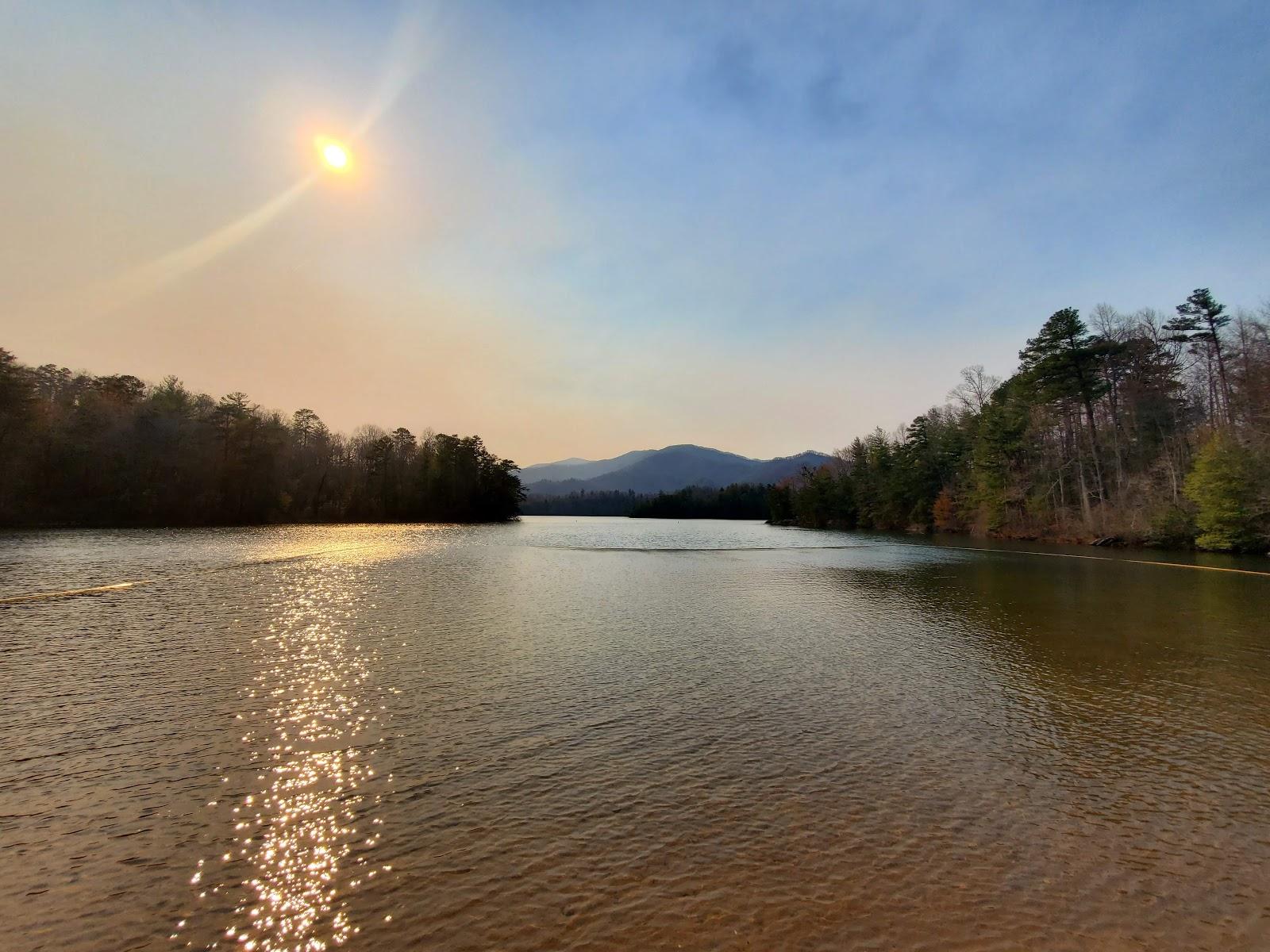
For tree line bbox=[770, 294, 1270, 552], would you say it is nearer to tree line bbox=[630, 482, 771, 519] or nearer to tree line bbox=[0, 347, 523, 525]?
tree line bbox=[0, 347, 523, 525]

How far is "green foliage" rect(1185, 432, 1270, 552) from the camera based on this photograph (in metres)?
33.4

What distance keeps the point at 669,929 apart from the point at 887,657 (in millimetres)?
9965

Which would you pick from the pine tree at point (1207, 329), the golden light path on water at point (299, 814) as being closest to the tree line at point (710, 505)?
the pine tree at point (1207, 329)

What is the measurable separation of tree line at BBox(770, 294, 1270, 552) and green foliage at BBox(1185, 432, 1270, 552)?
0.23 ft

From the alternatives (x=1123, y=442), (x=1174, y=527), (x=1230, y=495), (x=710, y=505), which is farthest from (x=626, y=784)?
(x=710, y=505)

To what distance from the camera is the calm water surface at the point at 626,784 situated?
4297mm

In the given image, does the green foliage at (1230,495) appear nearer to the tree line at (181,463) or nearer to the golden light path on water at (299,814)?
the golden light path on water at (299,814)

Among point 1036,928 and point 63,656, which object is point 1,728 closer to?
point 63,656

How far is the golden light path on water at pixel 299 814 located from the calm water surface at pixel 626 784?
0.04 m

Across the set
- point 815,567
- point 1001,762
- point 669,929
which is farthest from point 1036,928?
point 815,567

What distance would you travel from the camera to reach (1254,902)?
456 centimetres

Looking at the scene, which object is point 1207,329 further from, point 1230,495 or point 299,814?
point 299,814

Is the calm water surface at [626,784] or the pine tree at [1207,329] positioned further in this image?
the pine tree at [1207,329]

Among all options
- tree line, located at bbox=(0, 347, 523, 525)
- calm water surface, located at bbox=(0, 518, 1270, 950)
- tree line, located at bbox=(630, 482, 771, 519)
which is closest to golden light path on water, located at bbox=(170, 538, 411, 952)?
calm water surface, located at bbox=(0, 518, 1270, 950)
